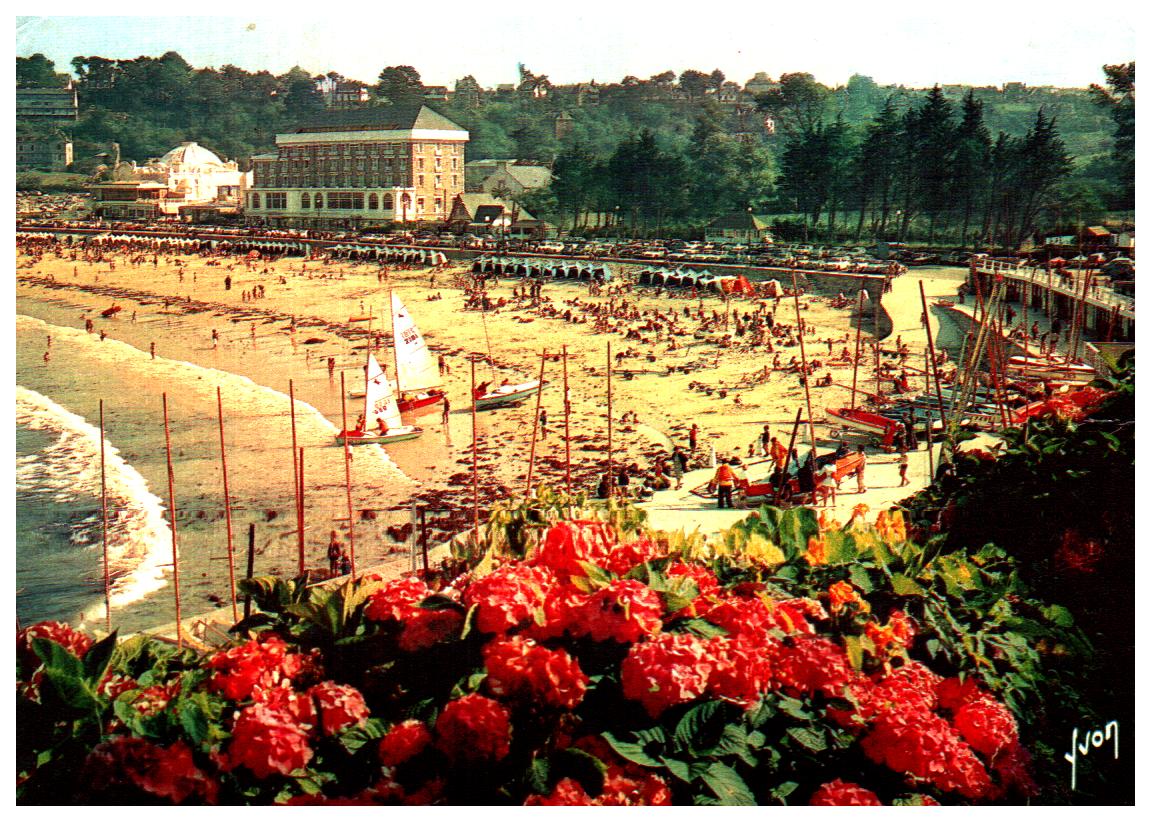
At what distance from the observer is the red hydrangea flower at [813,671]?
11.6ft

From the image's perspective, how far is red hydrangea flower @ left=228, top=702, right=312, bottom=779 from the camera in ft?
10.6

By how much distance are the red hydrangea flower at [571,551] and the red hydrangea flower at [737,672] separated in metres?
0.62

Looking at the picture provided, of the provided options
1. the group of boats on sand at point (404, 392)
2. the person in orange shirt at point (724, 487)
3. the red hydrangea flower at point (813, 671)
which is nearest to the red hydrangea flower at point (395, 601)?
the red hydrangea flower at point (813, 671)

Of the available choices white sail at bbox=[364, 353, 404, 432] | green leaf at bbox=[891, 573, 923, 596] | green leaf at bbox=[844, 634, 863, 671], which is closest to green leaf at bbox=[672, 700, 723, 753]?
green leaf at bbox=[844, 634, 863, 671]

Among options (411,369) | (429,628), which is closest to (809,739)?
(429,628)

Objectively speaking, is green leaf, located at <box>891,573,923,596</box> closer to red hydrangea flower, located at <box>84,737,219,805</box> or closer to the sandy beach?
red hydrangea flower, located at <box>84,737,219,805</box>

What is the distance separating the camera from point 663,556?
4.21 meters

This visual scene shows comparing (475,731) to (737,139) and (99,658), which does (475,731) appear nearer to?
(99,658)

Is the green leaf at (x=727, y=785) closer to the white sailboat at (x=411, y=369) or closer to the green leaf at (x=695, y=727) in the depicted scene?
the green leaf at (x=695, y=727)

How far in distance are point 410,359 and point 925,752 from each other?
18026 millimetres

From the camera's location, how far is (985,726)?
3.56m

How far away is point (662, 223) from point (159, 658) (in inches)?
1486

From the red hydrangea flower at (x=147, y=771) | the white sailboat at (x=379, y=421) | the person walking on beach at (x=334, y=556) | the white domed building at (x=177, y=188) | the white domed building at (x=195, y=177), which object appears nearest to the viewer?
the red hydrangea flower at (x=147, y=771)
